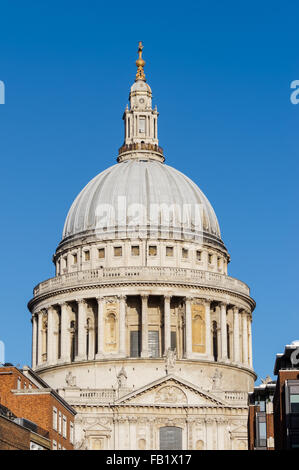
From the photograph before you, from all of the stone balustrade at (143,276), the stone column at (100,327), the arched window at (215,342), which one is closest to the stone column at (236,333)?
the arched window at (215,342)

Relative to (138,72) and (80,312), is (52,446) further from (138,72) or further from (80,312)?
(138,72)

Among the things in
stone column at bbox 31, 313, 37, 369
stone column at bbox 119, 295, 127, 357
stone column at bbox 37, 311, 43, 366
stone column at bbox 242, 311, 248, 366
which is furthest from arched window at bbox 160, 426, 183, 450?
stone column at bbox 31, 313, 37, 369

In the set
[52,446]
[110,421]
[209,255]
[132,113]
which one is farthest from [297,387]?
[132,113]

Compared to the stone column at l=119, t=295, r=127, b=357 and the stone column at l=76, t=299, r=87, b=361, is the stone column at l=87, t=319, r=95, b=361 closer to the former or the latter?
the stone column at l=76, t=299, r=87, b=361

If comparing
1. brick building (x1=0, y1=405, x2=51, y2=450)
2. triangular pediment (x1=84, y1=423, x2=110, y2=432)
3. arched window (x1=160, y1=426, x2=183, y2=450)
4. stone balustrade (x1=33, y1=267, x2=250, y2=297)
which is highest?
stone balustrade (x1=33, y1=267, x2=250, y2=297)

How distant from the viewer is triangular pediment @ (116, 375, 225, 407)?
111812mm

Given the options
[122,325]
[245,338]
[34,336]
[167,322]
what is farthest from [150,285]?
[34,336]

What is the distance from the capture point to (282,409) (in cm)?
6869

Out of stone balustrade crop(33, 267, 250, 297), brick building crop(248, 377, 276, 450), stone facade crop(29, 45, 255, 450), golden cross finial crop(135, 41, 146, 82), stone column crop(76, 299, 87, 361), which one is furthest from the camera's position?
golden cross finial crop(135, 41, 146, 82)

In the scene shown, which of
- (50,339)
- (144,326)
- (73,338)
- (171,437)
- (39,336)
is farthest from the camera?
(39,336)

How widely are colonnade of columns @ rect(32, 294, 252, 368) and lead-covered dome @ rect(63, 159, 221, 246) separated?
8500 millimetres

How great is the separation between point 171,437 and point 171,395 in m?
3.79

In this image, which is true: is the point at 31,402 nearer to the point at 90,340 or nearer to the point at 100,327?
the point at 100,327

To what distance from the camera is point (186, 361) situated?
12056 cm
